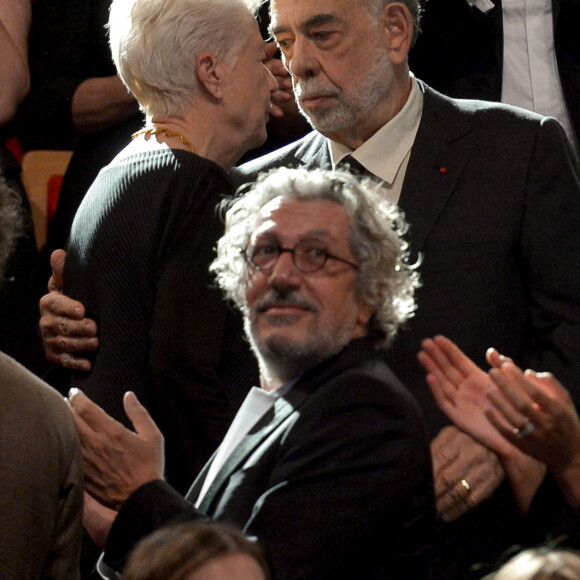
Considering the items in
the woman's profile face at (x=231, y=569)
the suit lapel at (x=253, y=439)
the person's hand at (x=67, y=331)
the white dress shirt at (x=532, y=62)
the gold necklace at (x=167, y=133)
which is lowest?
the person's hand at (x=67, y=331)

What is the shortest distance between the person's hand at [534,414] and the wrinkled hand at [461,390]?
137 mm

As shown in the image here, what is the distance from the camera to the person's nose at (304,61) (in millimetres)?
3240

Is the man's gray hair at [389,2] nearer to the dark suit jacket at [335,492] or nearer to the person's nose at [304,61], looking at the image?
the person's nose at [304,61]

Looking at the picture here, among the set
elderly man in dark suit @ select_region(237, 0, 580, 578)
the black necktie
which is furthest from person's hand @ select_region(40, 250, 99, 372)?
the black necktie

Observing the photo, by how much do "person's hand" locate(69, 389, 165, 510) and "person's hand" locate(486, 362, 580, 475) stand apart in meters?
0.62

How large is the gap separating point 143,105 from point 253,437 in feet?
3.44

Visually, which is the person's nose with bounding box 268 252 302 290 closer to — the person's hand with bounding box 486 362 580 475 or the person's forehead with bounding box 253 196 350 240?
the person's forehead with bounding box 253 196 350 240

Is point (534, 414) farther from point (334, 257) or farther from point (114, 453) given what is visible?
point (114, 453)

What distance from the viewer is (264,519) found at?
2.28 meters

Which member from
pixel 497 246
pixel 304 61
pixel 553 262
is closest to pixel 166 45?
pixel 304 61

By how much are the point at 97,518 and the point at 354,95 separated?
1.19 m

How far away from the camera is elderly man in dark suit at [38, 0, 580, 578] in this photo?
2.97 m

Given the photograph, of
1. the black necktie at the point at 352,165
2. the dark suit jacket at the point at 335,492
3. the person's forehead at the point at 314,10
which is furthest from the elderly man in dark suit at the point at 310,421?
the person's forehead at the point at 314,10

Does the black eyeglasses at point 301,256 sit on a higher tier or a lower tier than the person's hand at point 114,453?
higher
